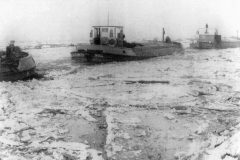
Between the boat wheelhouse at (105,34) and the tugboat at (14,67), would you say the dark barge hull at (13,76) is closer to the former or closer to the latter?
the tugboat at (14,67)

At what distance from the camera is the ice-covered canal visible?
21.1ft

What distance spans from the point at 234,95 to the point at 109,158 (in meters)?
7.21

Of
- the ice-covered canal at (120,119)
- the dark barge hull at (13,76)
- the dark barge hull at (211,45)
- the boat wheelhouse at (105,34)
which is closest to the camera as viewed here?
the ice-covered canal at (120,119)

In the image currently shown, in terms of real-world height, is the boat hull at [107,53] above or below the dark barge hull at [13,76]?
above

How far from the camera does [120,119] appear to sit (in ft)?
28.1

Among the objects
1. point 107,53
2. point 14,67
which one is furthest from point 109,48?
point 14,67

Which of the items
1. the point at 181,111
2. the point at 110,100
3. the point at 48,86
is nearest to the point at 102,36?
the point at 48,86

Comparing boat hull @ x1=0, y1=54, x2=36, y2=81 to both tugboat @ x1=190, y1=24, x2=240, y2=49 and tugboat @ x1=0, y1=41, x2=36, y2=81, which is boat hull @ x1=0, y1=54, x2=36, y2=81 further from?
tugboat @ x1=190, y1=24, x2=240, y2=49

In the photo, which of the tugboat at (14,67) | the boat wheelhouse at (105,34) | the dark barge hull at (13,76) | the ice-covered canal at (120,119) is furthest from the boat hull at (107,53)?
the ice-covered canal at (120,119)

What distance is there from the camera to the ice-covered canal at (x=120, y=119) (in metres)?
6.43

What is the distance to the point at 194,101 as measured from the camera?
418 inches

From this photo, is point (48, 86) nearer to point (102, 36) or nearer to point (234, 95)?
point (234, 95)

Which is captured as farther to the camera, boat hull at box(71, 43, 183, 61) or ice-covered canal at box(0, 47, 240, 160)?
boat hull at box(71, 43, 183, 61)

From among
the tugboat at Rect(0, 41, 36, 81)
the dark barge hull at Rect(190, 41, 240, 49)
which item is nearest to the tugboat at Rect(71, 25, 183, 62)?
the tugboat at Rect(0, 41, 36, 81)
